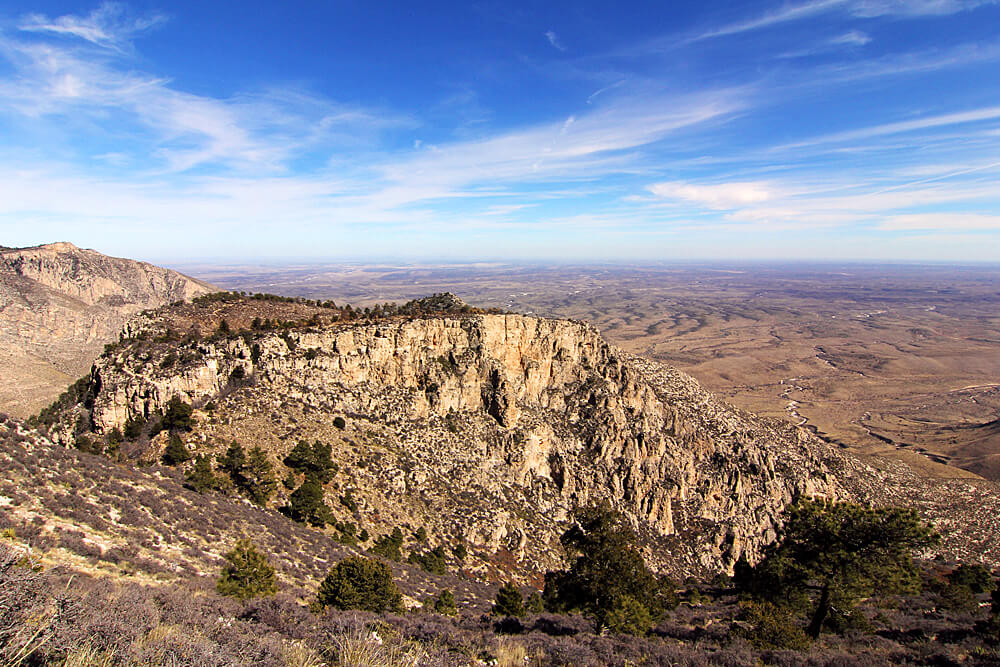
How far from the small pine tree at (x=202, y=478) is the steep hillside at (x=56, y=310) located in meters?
53.1

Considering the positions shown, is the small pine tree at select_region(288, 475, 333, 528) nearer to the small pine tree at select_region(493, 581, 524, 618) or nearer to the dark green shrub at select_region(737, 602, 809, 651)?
the small pine tree at select_region(493, 581, 524, 618)

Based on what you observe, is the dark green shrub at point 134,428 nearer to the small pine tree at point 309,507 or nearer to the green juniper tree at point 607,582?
the small pine tree at point 309,507

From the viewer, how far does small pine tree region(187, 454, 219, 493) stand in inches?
1057

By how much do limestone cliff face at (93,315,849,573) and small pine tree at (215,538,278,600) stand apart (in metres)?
15.5

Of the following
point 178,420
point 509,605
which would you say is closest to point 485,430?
point 509,605

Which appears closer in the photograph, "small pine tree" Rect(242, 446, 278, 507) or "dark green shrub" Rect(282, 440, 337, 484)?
"small pine tree" Rect(242, 446, 278, 507)

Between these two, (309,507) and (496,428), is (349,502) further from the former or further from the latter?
(496,428)

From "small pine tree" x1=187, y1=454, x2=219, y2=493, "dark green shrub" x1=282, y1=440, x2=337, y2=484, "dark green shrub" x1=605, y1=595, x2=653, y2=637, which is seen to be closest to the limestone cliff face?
"dark green shrub" x1=282, y1=440, x2=337, y2=484

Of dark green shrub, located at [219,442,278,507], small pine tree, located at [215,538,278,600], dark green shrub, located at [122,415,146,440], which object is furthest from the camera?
dark green shrub, located at [122,415,146,440]

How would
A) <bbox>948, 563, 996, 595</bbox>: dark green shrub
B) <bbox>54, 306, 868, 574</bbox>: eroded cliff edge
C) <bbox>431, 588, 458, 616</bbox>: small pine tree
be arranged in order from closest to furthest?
<bbox>431, 588, 458, 616</bbox>: small pine tree
<bbox>948, 563, 996, 595</bbox>: dark green shrub
<bbox>54, 306, 868, 574</bbox>: eroded cliff edge

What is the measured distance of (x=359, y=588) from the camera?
1798cm

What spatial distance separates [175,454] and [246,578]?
17.6 m

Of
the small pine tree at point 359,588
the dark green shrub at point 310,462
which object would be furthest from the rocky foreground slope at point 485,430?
the small pine tree at point 359,588

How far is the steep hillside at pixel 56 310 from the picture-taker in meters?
72.6
